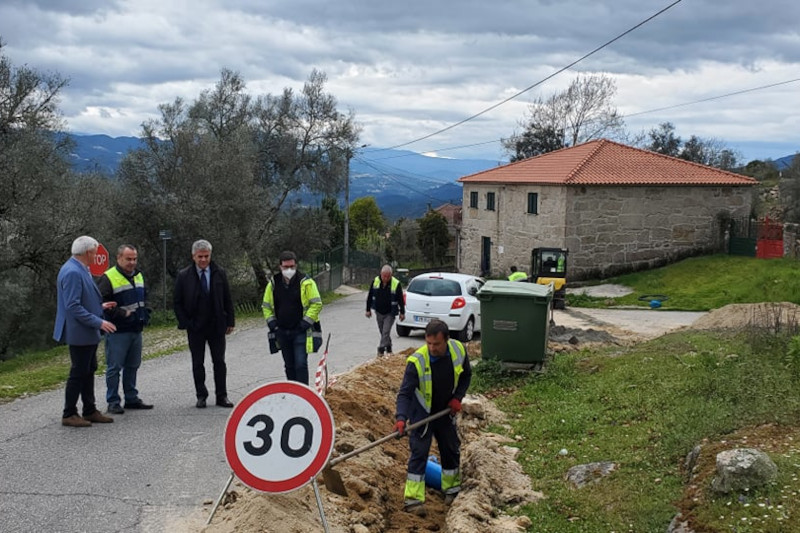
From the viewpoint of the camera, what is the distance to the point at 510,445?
839 cm

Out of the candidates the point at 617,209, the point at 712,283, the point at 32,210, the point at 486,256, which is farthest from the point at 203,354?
the point at 486,256

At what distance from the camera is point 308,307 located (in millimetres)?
8789

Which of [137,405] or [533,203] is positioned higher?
[533,203]

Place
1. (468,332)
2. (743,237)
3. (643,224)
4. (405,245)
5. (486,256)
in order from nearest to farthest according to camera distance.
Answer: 1. (468,332)
2. (643,224)
3. (743,237)
4. (486,256)
5. (405,245)

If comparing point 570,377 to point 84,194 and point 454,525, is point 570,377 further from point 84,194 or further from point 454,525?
point 84,194

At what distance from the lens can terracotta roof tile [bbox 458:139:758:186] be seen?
33469 mm

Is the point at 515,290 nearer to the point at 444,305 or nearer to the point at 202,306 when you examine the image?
the point at 202,306

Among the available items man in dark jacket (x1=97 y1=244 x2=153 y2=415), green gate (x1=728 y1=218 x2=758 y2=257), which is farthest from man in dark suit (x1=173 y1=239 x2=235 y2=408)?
green gate (x1=728 y1=218 x2=758 y2=257)

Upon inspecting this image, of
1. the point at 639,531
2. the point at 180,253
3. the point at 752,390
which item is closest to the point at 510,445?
the point at 752,390

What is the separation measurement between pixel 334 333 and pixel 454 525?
13.7 metres

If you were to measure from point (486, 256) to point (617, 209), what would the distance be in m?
8.67

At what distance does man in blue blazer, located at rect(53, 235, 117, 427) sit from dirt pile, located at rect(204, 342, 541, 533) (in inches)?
102

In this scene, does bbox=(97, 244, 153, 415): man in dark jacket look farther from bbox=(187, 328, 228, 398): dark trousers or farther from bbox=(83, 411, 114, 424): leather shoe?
bbox=(187, 328, 228, 398): dark trousers

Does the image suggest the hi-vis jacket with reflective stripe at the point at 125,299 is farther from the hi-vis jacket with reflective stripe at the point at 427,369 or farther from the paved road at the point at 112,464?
the hi-vis jacket with reflective stripe at the point at 427,369
